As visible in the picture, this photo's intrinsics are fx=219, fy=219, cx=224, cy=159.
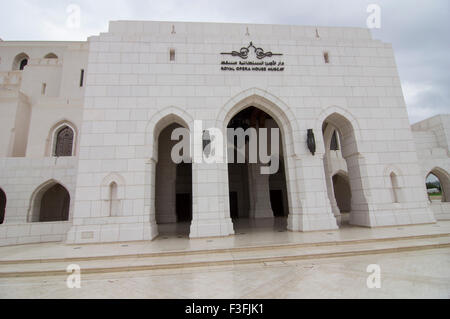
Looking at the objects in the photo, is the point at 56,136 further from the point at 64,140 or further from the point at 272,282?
the point at 272,282

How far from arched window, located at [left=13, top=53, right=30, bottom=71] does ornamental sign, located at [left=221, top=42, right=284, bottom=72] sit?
2843 cm

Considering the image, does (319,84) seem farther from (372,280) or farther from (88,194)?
(88,194)

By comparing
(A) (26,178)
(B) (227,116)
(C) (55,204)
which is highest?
(B) (227,116)

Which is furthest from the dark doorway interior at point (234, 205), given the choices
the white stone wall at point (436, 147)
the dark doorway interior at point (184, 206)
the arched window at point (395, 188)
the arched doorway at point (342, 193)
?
the white stone wall at point (436, 147)

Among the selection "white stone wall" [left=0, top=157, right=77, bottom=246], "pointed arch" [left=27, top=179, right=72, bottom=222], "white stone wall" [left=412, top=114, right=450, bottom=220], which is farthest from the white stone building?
"white stone wall" [left=412, top=114, right=450, bottom=220]

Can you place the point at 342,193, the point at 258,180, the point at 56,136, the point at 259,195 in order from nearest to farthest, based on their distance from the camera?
the point at 259,195
the point at 258,180
the point at 56,136
the point at 342,193

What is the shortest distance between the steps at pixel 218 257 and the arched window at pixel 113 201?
2.35 m

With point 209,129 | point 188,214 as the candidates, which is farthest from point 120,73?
point 188,214

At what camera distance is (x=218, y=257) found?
5406mm

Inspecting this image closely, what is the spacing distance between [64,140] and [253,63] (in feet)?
53.3

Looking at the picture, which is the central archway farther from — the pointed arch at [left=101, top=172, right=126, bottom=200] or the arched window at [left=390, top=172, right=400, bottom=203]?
the pointed arch at [left=101, top=172, right=126, bottom=200]

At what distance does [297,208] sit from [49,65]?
25.7 m

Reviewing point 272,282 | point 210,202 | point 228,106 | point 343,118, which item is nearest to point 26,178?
point 210,202

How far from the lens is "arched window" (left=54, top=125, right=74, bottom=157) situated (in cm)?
1712
